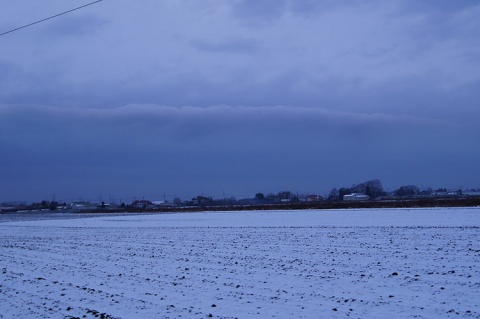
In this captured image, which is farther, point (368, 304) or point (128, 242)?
point (128, 242)

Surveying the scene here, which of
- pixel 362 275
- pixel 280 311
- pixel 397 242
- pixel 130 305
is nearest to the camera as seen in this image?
pixel 280 311

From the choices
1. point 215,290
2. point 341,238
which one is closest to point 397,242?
point 341,238

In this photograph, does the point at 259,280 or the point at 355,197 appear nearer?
the point at 259,280

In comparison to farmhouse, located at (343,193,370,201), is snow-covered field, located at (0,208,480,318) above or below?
below

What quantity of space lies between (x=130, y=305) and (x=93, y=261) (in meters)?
10.0

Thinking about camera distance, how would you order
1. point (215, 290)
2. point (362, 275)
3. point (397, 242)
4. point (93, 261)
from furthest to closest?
point (397, 242), point (93, 261), point (362, 275), point (215, 290)

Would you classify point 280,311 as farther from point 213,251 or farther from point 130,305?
point 213,251

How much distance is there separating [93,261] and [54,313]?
1006cm

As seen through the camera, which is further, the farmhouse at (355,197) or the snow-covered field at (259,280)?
the farmhouse at (355,197)

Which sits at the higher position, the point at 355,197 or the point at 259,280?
the point at 355,197

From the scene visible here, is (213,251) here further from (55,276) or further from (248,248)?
(55,276)

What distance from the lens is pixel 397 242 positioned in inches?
944

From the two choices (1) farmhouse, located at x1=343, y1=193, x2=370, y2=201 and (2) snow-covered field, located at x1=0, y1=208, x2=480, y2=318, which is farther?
(1) farmhouse, located at x1=343, y1=193, x2=370, y2=201

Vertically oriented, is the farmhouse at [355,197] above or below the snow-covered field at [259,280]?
above
